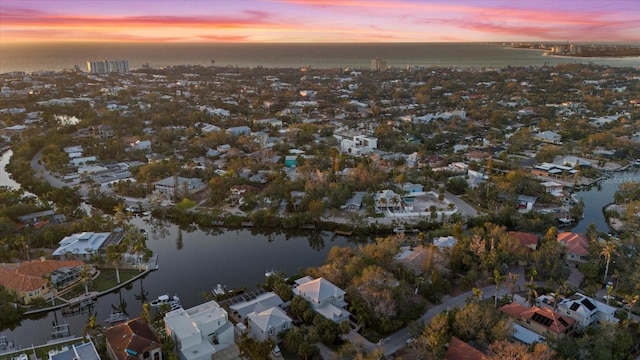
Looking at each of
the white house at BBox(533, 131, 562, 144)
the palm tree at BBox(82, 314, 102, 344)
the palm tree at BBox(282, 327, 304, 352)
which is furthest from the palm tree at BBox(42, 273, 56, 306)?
the white house at BBox(533, 131, 562, 144)

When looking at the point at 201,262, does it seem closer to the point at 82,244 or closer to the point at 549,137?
the point at 82,244

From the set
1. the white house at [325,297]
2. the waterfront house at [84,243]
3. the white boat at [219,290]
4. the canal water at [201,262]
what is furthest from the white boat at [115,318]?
the white house at [325,297]

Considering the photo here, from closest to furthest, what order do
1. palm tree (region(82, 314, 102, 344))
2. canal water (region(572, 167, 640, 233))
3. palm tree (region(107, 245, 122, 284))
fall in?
palm tree (region(82, 314, 102, 344))
palm tree (region(107, 245, 122, 284))
canal water (region(572, 167, 640, 233))

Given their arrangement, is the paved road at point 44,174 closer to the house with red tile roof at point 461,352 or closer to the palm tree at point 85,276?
the palm tree at point 85,276

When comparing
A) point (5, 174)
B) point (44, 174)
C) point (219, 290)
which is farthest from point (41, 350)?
point (5, 174)

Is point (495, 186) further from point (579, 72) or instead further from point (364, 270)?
point (579, 72)

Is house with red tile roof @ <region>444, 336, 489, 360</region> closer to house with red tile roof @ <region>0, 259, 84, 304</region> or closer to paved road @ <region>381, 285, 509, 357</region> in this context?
paved road @ <region>381, 285, 509, 357</region>
